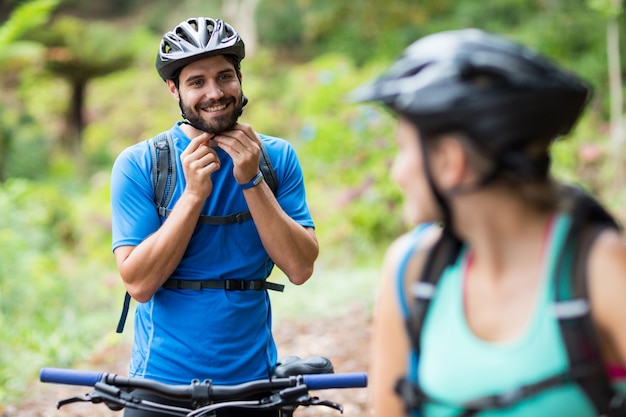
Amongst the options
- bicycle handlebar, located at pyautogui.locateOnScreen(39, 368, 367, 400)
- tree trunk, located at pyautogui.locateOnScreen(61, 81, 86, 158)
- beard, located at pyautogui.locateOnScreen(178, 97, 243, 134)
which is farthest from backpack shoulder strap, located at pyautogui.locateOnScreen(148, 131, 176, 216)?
tree trunk, located at pyautogui.locateOnScreen(61, 81, 86, 158)

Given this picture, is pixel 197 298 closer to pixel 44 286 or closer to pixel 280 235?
pixel 280 235

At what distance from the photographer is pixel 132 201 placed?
2.99 m

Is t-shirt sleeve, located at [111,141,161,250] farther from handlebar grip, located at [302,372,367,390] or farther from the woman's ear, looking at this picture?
the woman's ear

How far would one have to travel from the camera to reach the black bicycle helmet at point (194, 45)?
123 inches

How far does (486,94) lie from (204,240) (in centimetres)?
150

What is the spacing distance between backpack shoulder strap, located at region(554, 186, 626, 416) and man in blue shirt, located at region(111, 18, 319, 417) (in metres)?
1.39

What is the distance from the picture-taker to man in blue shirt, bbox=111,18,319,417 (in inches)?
115

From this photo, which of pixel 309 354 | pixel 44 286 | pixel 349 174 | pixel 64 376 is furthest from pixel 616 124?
pixel 64 376

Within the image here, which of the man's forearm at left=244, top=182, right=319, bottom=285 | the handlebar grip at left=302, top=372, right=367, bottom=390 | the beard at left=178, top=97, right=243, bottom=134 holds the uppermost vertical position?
the beard at left=178, top=97, right=243, bottom=134

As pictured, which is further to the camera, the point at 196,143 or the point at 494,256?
the point at 196,143

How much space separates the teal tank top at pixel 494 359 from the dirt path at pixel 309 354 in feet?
15.0

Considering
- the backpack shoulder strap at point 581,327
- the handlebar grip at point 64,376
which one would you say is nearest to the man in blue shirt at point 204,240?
the handlebar grip at point 64,376

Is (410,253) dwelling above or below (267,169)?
below

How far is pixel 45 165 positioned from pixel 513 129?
20782 mm
